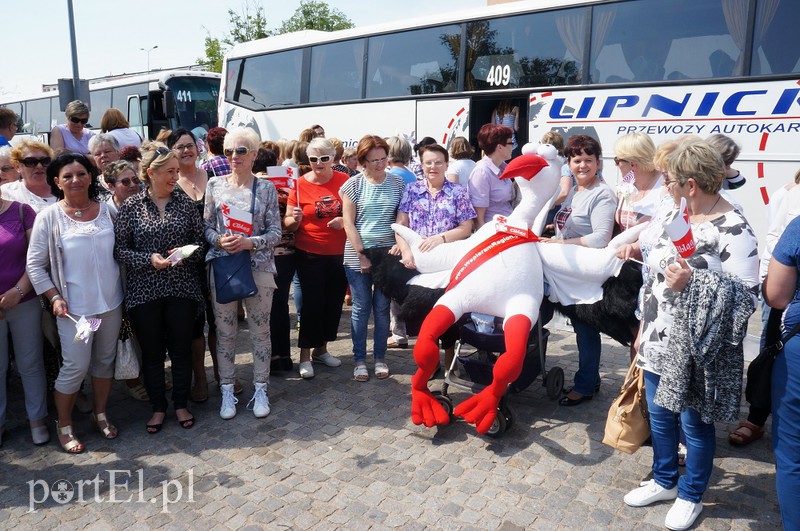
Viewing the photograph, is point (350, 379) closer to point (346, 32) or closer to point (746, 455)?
point (746, 455)

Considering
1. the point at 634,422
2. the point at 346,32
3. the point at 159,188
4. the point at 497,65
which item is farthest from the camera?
the point at 346,32

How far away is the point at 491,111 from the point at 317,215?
5.63 metres

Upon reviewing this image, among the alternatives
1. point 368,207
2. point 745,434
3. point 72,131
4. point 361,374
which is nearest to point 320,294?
point 361,374

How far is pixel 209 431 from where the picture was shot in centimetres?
416

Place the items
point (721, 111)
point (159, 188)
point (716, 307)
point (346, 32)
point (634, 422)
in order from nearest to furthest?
point (716, 307) → point (634, 422) → point (159, 188) → point (721, 111) → point (346, 32)

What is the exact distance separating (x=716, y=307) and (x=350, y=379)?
10.6 ft

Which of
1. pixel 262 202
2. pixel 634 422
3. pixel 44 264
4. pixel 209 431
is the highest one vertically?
pixel 262 202

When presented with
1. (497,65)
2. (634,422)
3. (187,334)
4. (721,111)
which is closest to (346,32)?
(497,65)

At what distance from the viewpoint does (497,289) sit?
3.79m

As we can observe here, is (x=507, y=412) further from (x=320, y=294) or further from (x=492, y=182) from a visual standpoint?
(x=492, y=182)

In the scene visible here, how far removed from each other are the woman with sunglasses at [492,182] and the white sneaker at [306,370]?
1.96m

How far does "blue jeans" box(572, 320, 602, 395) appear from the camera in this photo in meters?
4.30

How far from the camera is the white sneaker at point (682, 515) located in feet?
9.63

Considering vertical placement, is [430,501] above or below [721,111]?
below
